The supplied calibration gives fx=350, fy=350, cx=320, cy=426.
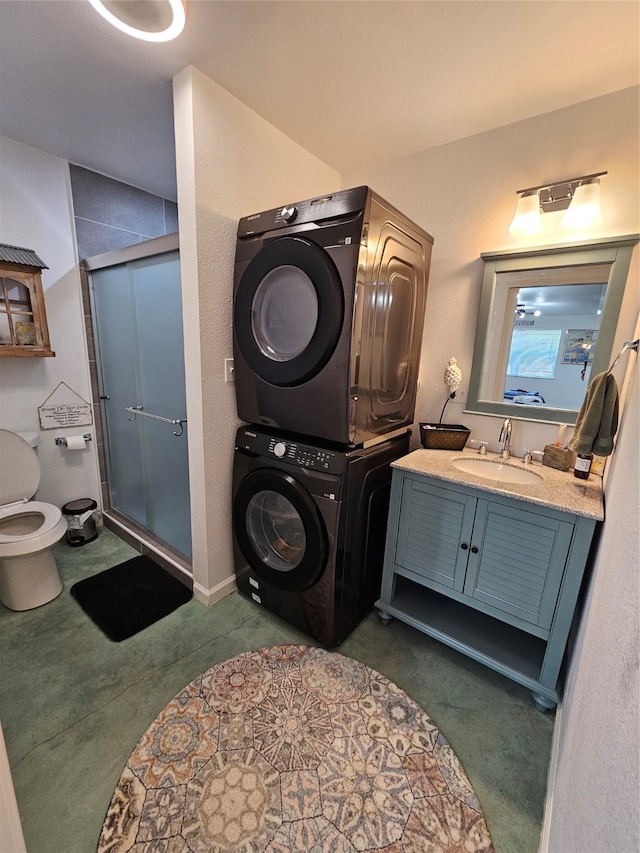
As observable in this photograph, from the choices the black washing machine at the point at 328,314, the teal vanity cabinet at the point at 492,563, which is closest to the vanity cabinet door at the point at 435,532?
the teal vanity cabinet at the point at 492,563

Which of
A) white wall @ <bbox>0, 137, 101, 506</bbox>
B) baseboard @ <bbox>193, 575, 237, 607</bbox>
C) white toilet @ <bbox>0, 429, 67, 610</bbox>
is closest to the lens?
white toilet @ <bbox>0, 429, 67, 610</bbox>

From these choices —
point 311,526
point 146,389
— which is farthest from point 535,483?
point 146,389

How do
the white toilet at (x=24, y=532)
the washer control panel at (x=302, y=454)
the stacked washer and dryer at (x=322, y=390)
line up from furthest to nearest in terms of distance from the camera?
the white toilet at (x=24, y=532) < the washer control panel at (x=302, y=454) < the stacked washer and dryer at (x=322, y=390)

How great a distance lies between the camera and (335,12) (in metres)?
1.22

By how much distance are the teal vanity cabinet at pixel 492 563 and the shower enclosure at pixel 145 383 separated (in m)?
1.31

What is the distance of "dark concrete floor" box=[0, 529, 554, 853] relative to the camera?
1.12 metres

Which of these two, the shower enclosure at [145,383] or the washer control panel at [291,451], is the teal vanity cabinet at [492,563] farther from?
the shower enclosure at [145,383]

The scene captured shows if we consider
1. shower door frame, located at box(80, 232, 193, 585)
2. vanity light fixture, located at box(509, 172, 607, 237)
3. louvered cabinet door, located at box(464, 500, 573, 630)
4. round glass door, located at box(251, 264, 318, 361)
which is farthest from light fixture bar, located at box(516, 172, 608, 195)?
shower door frame, located at box(80, 232, 193, 585)

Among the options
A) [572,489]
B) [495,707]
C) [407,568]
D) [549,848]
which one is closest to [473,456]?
[572,489]

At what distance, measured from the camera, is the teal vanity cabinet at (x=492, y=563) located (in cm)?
135

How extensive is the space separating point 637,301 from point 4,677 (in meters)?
3.22

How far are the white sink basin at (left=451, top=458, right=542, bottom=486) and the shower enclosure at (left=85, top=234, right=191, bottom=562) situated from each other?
1.57 metres

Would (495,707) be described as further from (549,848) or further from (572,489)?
(572,489)

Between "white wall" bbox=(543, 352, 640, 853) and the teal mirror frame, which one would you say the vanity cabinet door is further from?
the teal mirror frame
